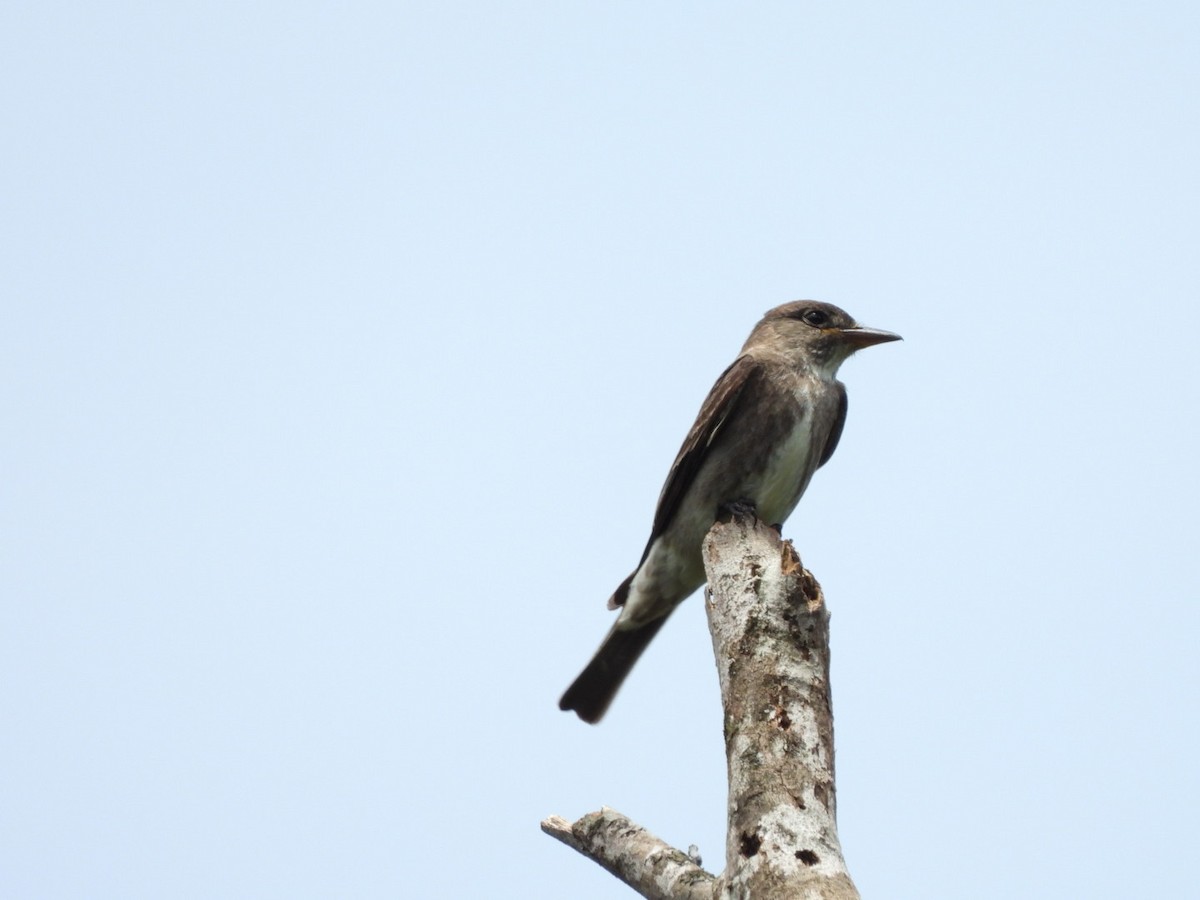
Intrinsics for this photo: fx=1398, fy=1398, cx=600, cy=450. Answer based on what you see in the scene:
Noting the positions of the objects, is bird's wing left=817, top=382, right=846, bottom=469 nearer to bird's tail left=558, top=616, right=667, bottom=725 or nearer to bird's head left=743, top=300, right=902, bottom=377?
bird's head left=743, top=300, right=902, bottom=377

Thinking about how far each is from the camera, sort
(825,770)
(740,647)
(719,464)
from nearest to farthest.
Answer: (825,770), (740,647), (719,464)

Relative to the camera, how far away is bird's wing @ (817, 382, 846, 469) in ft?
29.1

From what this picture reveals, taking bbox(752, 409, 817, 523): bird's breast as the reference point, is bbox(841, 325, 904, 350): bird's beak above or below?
above

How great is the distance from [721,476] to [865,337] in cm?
161

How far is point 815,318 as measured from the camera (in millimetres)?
9000

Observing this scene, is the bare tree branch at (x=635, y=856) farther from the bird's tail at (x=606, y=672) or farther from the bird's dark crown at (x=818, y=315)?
the bird's dark crown at (x=818, y=315)

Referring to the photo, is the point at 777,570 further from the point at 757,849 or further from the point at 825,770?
the point at 757,849

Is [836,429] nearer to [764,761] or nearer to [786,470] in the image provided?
[786,470]

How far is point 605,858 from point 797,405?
388 centimetres

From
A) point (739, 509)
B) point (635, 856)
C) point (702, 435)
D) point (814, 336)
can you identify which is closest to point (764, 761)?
point (635, 856)

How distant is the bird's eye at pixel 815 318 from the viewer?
353 inches

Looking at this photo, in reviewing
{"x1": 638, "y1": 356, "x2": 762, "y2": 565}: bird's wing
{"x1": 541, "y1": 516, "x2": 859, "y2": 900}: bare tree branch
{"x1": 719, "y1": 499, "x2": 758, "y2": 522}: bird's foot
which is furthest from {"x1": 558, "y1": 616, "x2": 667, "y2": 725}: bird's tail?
{"x1": 541, "y1": 516, "x2": 859, "y2": 900}: bare tree branch

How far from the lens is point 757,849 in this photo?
407 cm

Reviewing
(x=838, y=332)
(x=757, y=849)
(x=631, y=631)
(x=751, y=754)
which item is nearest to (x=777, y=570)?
(x=751, y=754)
